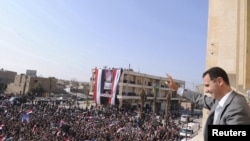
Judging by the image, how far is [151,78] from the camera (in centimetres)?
5603

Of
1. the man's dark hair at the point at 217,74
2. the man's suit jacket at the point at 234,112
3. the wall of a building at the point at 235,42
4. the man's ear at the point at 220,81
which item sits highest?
the wall of a building at the point at 235,42

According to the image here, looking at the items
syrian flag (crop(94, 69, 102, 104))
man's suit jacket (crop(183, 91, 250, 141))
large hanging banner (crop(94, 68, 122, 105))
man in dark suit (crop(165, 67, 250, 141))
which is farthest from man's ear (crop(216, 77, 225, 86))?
syrian flag (crop(94, 69, 102, 104))

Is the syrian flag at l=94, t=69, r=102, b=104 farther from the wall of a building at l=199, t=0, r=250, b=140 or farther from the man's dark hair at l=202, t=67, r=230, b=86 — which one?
the man's dark hair at l=202, t=67, r=230, b=86

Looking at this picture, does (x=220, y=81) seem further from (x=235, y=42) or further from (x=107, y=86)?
(x=107, y=86)

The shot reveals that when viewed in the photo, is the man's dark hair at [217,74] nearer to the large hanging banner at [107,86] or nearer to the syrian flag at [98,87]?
the large hanging banner at [107,86]

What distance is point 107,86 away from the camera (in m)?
44.3

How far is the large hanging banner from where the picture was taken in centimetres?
4353

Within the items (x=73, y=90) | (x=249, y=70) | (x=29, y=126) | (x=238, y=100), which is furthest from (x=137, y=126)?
(x=73, y=90)

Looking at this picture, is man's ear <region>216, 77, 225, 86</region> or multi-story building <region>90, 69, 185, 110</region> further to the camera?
multi-story building <region>90, 69, 185, 110</region>

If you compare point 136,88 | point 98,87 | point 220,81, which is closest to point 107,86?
point 98,87

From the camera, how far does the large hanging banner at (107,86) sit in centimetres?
4353

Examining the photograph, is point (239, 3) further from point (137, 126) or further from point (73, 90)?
point (73, 90)

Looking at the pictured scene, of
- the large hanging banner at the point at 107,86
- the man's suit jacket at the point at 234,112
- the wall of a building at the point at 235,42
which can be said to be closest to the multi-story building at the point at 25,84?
the large hanging banner at the point at 107,86

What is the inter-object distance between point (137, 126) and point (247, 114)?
23704mm
